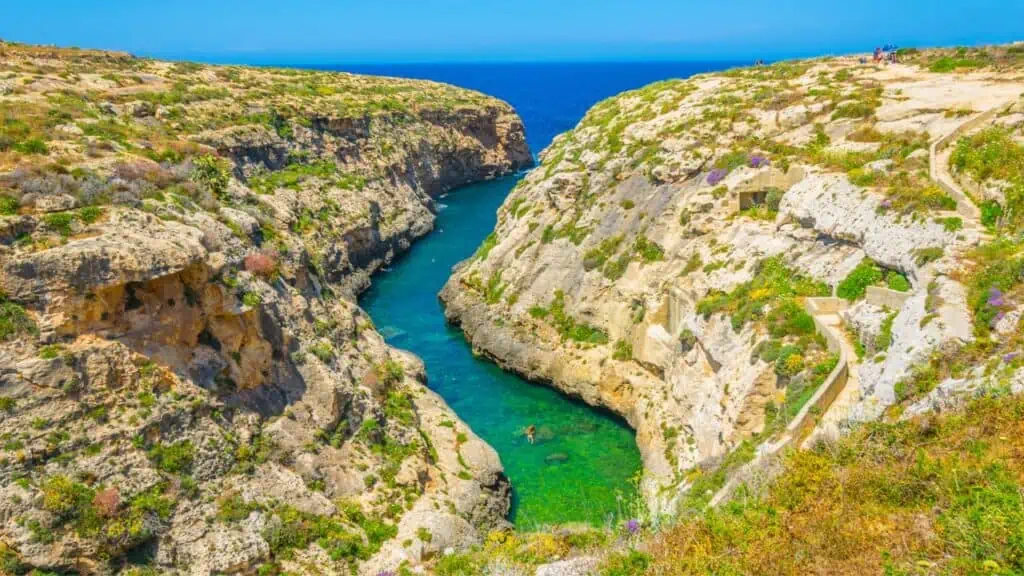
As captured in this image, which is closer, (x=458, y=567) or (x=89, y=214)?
(x=458, y=567)

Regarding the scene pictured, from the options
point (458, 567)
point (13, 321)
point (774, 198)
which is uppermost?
point (13, 321)

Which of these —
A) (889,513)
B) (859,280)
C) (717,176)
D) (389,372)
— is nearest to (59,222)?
(389,372)

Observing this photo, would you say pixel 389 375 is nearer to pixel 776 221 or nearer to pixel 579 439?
pixel 579 439

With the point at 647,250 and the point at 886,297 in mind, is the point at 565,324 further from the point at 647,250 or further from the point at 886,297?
the point at 886,297

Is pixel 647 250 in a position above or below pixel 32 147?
below

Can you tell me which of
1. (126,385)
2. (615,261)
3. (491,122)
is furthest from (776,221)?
(491,122)

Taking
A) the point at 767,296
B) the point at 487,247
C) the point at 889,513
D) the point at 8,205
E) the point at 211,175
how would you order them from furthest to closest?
the point at 487,247
the point at 211,175
the point at 767,296
the point at 8,205
the point at 889,513
